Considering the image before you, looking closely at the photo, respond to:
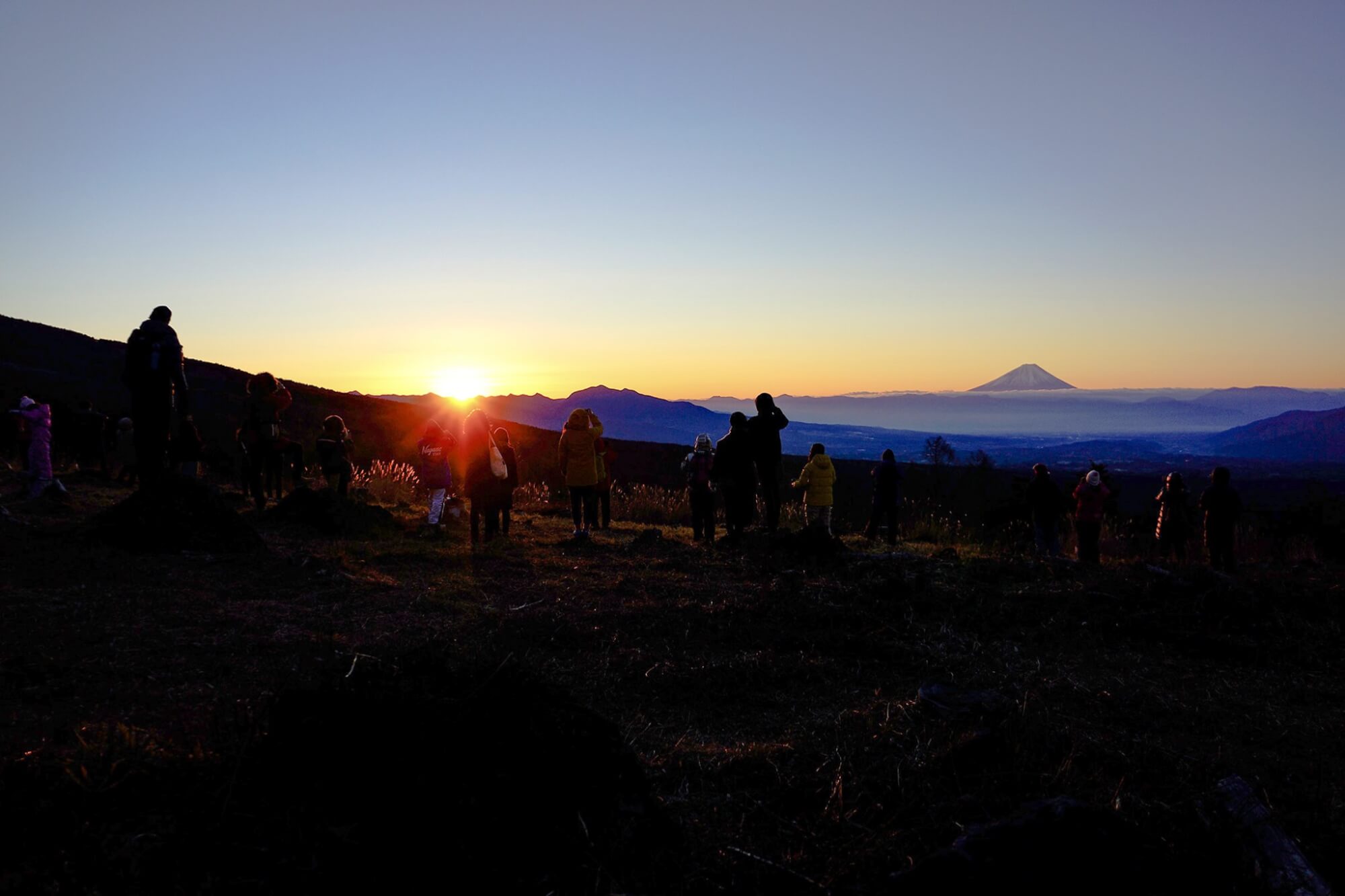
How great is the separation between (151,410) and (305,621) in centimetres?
478

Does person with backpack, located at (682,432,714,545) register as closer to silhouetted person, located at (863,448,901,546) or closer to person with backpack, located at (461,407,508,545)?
person with backpack, located at (461,407,508,545)

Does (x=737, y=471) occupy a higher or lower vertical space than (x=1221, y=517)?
higher

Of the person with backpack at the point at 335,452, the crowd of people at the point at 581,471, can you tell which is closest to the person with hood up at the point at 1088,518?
the crowd of people at the point at 581,471

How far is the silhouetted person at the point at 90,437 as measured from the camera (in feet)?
47.1

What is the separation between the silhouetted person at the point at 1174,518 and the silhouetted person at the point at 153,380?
41.7ft

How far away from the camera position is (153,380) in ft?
30.4

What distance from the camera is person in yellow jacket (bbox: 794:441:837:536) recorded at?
12.1 m

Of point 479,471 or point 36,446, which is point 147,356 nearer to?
point 36,446

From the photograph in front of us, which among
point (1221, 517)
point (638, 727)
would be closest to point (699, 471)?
point (1221, 517)

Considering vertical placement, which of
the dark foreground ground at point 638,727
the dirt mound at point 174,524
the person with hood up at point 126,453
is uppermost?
the person with hood up at point 126,453

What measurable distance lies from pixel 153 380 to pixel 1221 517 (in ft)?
43.4

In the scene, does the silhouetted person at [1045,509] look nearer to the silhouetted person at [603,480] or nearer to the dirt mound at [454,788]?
the silhouetted person at [603,480]

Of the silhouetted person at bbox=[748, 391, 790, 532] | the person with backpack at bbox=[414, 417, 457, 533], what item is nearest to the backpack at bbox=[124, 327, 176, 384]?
the person with backpack at bbox=[414, 417, 457, 533]

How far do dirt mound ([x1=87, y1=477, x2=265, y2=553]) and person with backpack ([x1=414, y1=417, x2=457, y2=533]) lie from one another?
9.91 feet
